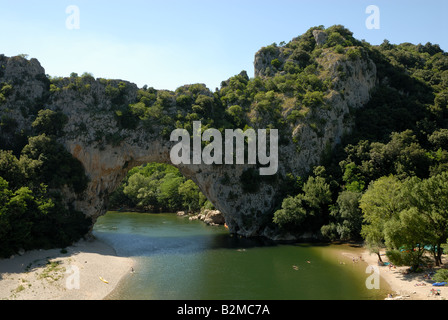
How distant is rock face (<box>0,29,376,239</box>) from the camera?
53000 mm

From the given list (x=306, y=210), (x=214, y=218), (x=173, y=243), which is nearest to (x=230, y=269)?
(x=173, y=243)

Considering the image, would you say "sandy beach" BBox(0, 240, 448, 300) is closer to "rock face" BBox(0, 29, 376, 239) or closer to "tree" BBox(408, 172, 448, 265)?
"tree" BBox(408, 172, 448, 265)

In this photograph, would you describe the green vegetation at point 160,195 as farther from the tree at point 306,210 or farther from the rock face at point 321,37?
the rock face at point 321,37

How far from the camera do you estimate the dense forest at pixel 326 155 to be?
34.9 m

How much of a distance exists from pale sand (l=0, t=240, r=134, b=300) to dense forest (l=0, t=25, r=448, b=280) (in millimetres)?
3034

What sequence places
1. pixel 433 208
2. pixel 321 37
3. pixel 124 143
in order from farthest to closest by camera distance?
pixel 321 37 → pixel 124 143 → pixel 433 208

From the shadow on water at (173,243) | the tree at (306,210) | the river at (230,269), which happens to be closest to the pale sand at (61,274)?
the river at (230,269)

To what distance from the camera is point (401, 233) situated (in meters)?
30.9

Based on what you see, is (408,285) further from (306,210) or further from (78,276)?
(78,276)

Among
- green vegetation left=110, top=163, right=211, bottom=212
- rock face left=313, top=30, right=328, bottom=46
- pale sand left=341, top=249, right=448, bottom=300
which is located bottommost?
pale sand left=341, top=249, right=448, bottom=300

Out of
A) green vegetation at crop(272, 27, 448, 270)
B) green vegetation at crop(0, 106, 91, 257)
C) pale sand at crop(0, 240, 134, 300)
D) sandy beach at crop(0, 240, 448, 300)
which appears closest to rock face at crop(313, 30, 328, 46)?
green vegetation at crop(272, 27, 448, 270)

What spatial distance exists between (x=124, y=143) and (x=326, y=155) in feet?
121

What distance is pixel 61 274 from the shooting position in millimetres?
32875

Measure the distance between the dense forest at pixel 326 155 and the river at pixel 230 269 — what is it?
537 centimetres
